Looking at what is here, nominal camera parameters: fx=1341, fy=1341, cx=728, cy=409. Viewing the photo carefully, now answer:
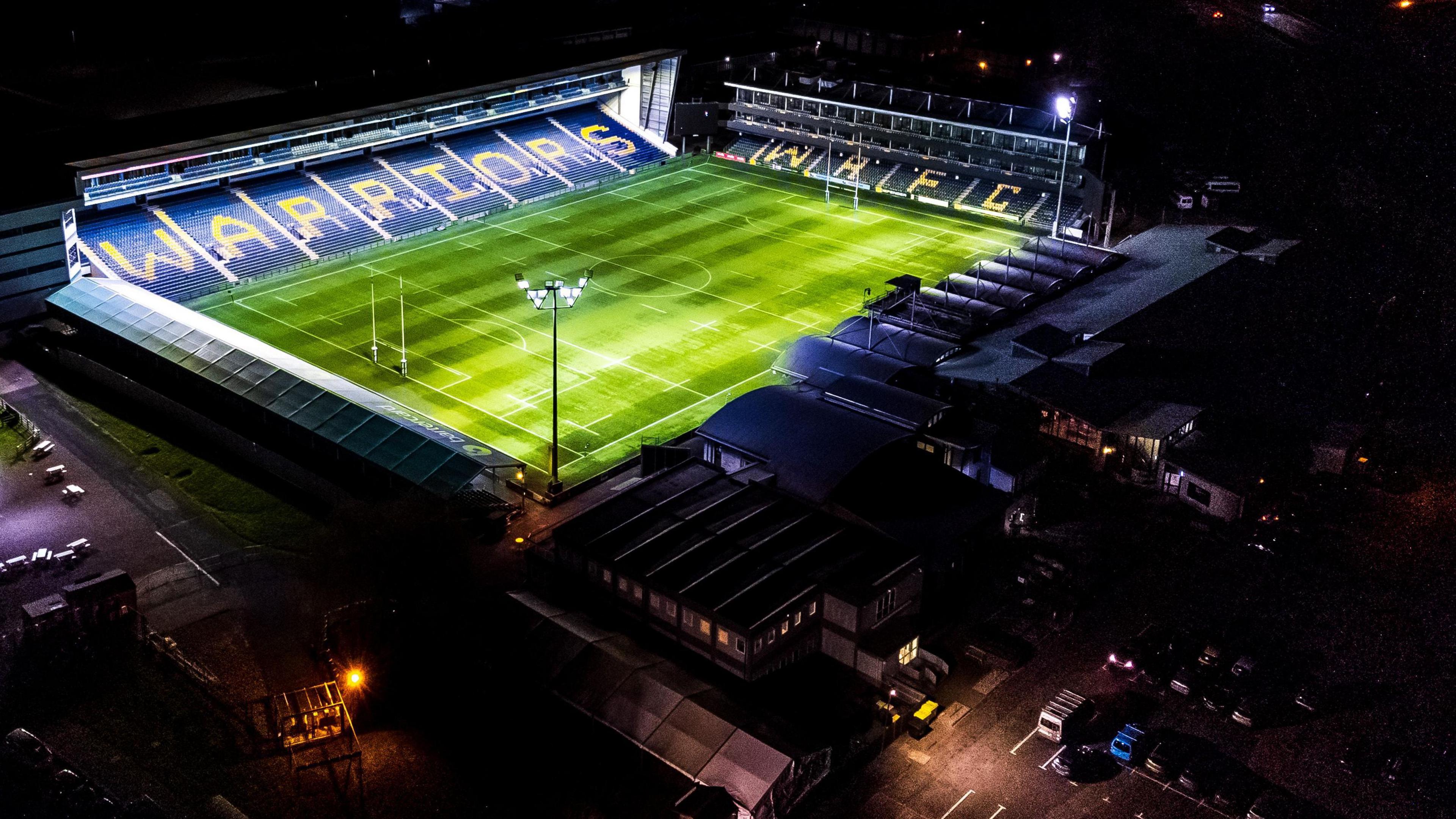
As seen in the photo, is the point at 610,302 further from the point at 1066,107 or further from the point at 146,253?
the point at 1066,107

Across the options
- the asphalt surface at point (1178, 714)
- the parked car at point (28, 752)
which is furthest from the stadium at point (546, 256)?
the asphalt surface at point (1178, 714)

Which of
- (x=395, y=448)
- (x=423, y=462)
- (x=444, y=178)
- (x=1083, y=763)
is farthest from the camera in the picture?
(x=444, y=178)

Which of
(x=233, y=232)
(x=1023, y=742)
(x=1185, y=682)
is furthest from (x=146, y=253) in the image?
(x=1185, y=682)

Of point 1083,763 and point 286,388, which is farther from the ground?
point 286,388

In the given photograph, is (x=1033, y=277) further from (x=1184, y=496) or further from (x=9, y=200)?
(x=9, y=200)

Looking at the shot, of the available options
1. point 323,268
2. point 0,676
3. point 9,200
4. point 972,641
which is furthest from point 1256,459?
point 9,200

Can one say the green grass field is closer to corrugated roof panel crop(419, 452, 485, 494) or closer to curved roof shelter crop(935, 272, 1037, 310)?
corrugated roof panel crop(419, 452, 485, 494)

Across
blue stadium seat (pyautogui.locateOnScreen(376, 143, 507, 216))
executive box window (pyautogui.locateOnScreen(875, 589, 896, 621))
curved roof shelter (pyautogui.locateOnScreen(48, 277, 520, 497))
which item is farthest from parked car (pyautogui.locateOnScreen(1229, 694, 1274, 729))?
blue stadium seat (pyautogui.locateOnScreen(376, 143, 507, 216))
